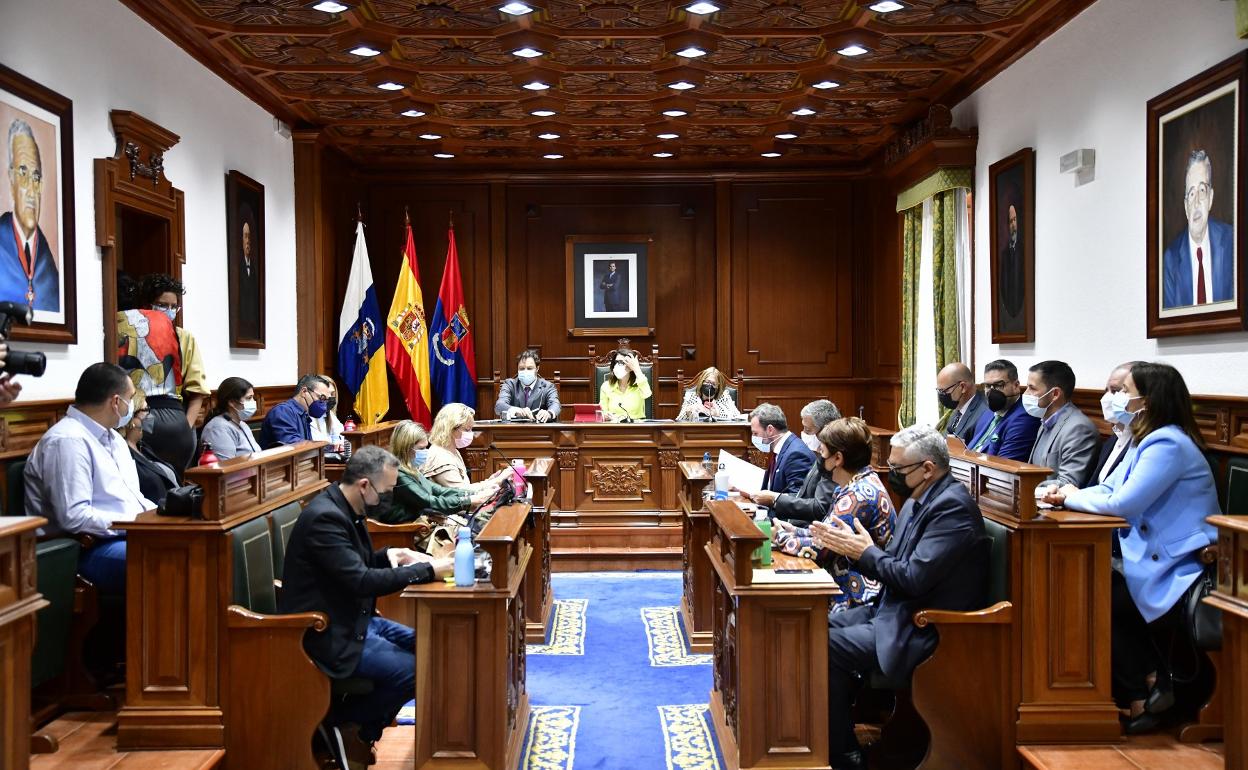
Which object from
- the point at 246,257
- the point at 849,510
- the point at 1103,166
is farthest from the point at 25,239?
the point at 1103,166

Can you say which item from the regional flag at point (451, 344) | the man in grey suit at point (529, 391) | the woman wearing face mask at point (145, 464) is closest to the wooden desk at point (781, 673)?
the woman wearing face mask at point (145, 464)

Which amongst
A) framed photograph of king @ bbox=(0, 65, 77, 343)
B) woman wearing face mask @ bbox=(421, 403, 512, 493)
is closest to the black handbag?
framed photograph of king @ bbox=(0, 65, 77, 343)

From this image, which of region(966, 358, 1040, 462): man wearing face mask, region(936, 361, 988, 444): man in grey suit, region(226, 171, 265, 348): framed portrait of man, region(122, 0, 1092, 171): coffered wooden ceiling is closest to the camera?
region(966, 358, 1040, 462): man wearing face mask

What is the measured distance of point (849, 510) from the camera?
3.83 meters

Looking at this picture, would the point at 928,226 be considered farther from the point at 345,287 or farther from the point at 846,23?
the point at 345,287

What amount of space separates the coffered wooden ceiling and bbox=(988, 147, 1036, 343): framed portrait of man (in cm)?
77

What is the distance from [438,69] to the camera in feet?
22.2

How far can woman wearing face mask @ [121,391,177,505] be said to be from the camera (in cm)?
463

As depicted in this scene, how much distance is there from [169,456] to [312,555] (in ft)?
7.60

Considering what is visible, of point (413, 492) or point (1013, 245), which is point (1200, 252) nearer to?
point (1013, 245)

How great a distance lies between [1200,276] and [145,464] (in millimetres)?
4944

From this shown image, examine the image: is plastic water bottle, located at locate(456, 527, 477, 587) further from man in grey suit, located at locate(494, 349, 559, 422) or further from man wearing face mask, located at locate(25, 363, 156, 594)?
man in grey suit, located at locate(494, 349, 559, 422)

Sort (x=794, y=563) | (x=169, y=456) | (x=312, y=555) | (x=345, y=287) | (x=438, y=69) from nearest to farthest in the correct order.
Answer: (x=312, y=555) < (x=794, y=563) < (x=169, y=456) < (x=438, y=69) < (x=345, y=287)

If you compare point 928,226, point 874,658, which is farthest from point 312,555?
point 928,226
